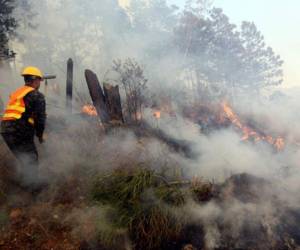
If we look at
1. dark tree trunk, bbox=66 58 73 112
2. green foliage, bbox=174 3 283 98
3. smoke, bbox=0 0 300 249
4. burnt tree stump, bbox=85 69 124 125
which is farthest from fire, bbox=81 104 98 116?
green foliage, bbox=174 3 283 98

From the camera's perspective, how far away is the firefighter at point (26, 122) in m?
5.36

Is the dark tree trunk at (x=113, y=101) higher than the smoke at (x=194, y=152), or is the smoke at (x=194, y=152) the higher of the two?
the dark tree trunk at (x=113, y=101)


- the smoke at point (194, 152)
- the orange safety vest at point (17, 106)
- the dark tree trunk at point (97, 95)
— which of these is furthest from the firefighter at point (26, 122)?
the dark tree trunk at point (97, 95)

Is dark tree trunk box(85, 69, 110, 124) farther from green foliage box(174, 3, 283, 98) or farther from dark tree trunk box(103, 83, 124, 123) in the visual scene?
green foliage box(174, 3, 283, 98)

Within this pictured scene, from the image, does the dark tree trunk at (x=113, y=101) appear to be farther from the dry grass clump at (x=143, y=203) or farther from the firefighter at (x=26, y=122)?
the dry grass clump at (x=143, y=203)

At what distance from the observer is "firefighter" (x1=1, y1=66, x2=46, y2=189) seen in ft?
→ 17.6

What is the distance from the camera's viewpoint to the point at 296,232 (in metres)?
5.47

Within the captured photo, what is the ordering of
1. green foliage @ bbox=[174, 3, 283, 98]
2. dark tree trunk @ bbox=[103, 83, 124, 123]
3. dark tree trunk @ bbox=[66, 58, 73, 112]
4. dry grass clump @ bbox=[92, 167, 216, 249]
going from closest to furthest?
dry grass clump @ bbox=[92, 167, 216, 249]
dark tree trunk @ bbox=[103, 83, 124, 123]
dark tree trunk @ bbox=[66, 58, 73, 112]
green foliage @ bbox=[174, 3, 283, 98]

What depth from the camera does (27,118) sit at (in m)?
5.47

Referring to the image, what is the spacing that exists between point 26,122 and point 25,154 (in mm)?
604

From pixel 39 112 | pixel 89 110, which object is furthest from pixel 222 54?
pixel 39 112

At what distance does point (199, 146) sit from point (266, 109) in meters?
8.90

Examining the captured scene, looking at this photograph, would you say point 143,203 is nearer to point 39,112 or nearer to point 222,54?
point 39,112

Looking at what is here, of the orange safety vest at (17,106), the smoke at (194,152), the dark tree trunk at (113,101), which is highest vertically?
the orange safety vest at (17,106)
